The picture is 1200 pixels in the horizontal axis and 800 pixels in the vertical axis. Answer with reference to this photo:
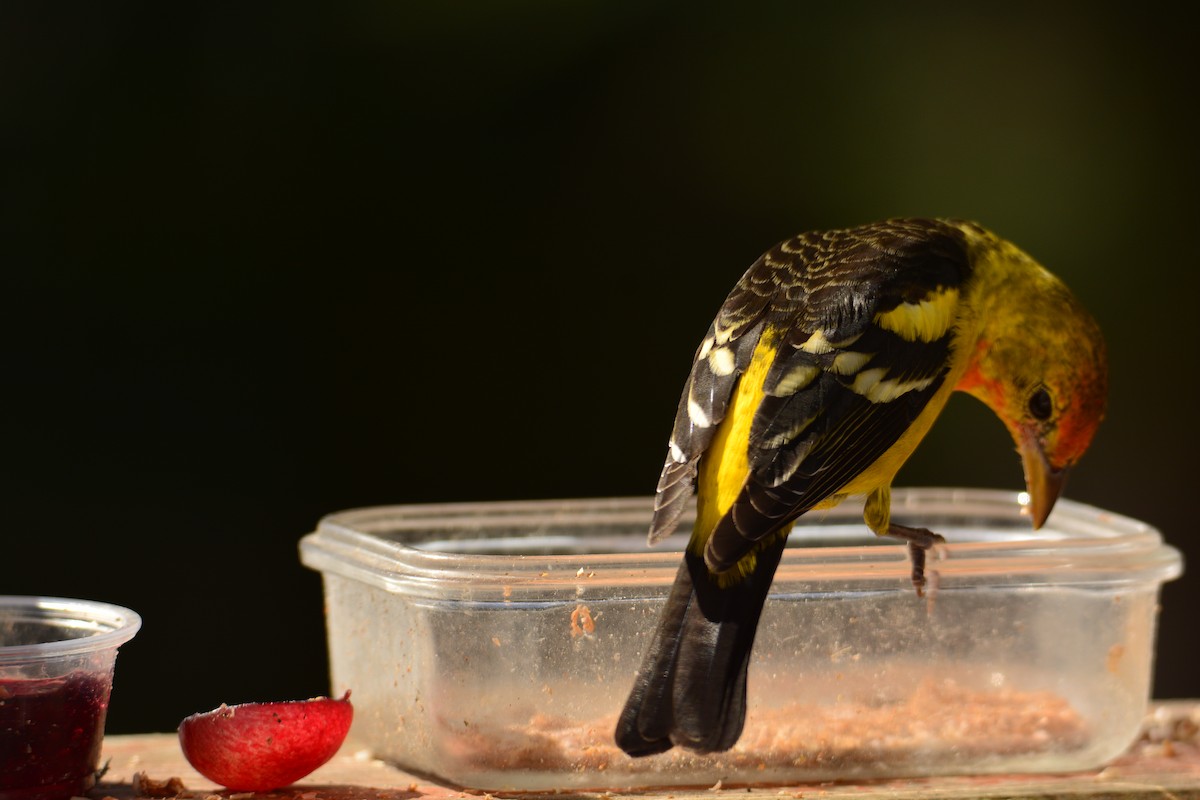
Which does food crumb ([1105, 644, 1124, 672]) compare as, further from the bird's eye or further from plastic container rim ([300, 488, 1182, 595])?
the bird's eye

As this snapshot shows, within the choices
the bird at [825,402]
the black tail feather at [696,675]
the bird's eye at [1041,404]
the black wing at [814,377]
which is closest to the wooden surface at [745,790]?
the black tail feather at [696,675]

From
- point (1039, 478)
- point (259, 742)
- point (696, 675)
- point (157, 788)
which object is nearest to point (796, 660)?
point (696, 675)

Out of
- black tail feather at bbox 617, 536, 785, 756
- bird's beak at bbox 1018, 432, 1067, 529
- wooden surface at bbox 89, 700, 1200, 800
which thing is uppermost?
bird's beak at bbox 1018, 432, 1067, 529

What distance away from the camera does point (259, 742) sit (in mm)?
1962

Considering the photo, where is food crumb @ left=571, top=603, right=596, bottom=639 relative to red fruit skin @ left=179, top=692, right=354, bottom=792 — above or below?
above

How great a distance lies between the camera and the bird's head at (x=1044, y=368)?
235cm

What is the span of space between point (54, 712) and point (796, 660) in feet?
3.40

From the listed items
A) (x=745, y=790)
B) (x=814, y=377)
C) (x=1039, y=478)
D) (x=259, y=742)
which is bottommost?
(x=745, y=790)

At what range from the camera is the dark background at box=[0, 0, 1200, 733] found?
418cm

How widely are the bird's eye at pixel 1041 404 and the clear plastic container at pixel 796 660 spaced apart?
0.24 meters

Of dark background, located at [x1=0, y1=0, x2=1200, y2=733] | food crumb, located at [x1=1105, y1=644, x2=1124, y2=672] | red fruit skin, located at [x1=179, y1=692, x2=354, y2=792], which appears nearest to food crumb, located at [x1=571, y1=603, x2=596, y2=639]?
red fruit skin, located at [x1=179, y1=692, x2=354, y2=792]

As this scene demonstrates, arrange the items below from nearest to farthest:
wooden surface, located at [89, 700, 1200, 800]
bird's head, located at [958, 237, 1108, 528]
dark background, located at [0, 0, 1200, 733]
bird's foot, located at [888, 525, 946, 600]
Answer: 1. wooden surface, located at [89, 700, 1200, 800]
2. bird's foot, located at [888, 525, 946, 600]
3. bird's head, located at [958, 237, 1108, 528]
4. dark background, located at [0, 0, 1200, 733]

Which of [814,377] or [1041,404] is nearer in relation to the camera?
[814,377]

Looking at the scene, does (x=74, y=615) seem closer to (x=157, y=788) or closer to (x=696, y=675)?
(x=157, y=788)
